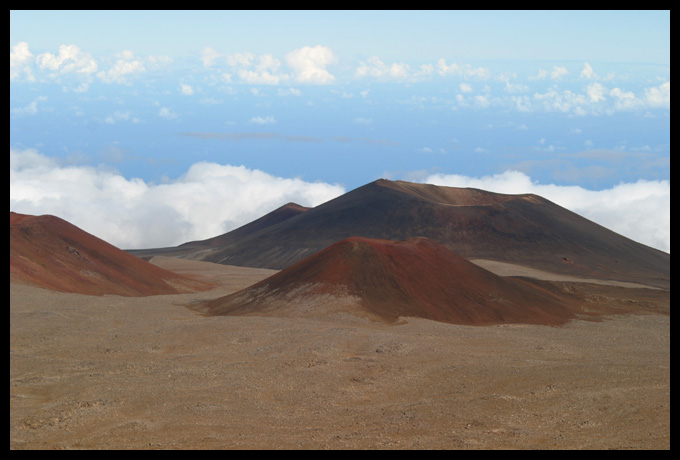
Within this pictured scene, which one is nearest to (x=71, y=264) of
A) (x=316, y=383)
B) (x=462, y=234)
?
(x=316, y=383)

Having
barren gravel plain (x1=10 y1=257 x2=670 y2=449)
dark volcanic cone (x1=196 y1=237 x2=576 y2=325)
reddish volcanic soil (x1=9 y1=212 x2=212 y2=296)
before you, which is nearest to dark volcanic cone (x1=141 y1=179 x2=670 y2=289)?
reddish volcanic soil (x1=9 y1=212 x2=212 y2=296)

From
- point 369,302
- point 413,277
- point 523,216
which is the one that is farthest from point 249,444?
point 523,216

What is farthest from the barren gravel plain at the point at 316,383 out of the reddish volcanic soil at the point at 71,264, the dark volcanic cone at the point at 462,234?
the dark volcanic cone at the point at 462,234

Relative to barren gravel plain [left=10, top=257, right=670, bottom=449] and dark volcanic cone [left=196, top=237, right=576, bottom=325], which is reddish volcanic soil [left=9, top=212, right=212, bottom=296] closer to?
barren gravel plain [left=10, top=257, right=670, bottom=449]

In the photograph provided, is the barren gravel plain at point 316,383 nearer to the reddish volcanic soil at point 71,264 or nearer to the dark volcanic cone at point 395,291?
the dark volcanic cone at point 395,291
